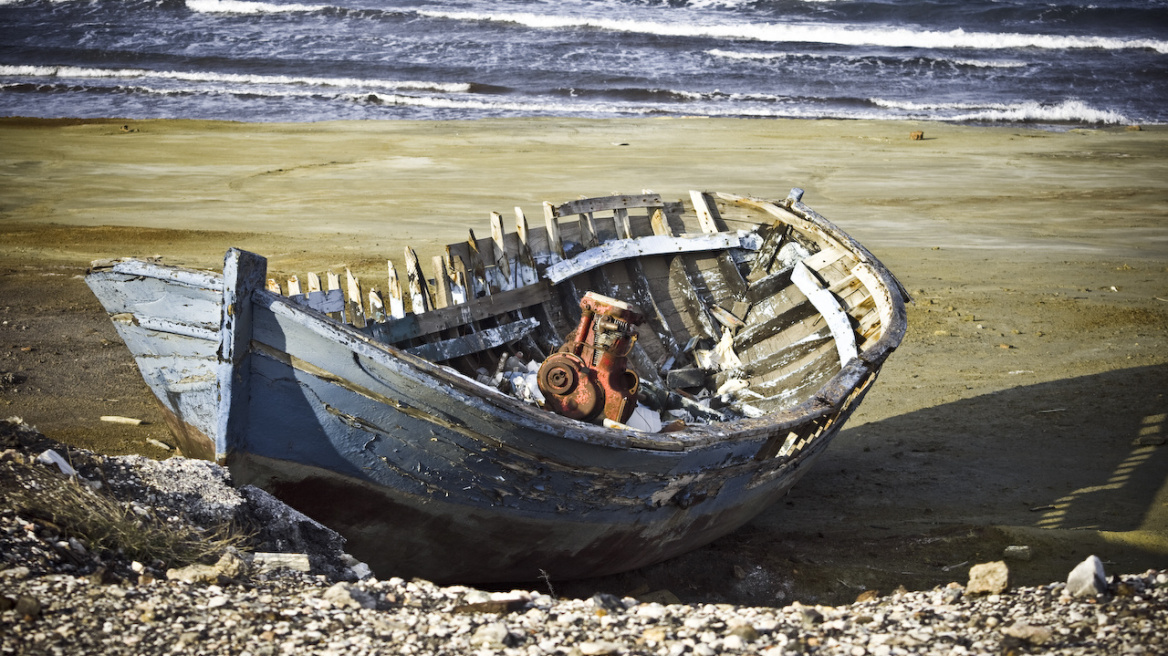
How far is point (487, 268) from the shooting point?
6.61m

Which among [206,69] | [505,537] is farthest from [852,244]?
[206,69]

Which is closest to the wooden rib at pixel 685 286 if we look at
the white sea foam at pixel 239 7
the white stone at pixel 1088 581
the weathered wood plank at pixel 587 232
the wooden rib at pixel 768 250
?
the wooden rib at pixel 768 250

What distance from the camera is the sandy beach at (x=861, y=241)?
6.14 metres

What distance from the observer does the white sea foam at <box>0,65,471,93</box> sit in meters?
22.6

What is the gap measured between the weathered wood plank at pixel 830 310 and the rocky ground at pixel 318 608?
9.79ft

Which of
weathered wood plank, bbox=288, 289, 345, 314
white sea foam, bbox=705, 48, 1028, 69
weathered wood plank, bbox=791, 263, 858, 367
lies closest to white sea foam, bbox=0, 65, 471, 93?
white sea foam, bbox=705, 48, 1028, 69

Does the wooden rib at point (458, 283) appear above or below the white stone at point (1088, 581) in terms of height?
above

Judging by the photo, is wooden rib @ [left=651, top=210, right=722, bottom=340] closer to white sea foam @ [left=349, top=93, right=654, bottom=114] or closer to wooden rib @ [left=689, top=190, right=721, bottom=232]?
wooden rib @ [left=689, top=190, right=721, bottom=232]

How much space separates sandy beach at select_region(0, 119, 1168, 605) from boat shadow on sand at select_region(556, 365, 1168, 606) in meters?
0.02

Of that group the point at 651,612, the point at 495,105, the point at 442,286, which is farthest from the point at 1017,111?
the point at 651,612

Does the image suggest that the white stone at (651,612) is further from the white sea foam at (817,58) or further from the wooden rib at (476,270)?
the white sea foam at (817,58)

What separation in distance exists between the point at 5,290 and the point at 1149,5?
3889 centimetres

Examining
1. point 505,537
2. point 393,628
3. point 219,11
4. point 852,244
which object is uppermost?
point 219,11

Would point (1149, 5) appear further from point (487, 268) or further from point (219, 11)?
point (487, 268)
